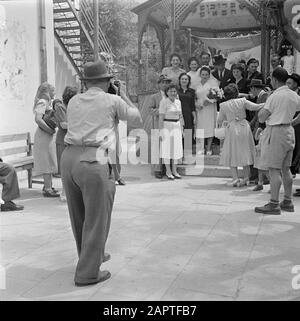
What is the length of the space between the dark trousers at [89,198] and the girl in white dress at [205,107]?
5.32 m

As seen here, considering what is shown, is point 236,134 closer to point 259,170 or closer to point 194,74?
point 259,170

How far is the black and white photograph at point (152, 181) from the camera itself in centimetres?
337

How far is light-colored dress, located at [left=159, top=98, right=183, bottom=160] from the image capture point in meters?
7.56

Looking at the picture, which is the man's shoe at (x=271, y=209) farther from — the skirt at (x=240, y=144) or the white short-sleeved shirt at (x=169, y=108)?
the white short-sleeved shirt at (x=169, y=108)

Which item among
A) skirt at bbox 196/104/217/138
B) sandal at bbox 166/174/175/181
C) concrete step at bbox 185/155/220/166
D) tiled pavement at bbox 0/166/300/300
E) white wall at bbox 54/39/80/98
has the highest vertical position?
white wall at bbox 54/39/80/98

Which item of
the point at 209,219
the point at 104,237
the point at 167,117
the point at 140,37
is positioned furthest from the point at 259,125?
the point at 140,37

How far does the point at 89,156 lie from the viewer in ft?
10.9

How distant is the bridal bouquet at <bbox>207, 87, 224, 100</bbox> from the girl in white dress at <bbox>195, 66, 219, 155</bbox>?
72 millimetres

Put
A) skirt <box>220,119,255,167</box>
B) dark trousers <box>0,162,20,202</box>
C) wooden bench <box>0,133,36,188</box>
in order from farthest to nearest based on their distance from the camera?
skirt <box>220,119,255,167</box>
wooden bench <box>0,133,36,188</box>
dark trousers <box>0,162,20,202</box>

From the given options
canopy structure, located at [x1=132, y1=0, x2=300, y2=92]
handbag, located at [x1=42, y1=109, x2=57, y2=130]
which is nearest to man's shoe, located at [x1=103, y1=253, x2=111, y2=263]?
handbag, located at [x1=42, y1=109, x2=57, y2=130]

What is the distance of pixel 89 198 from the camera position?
3.34 m

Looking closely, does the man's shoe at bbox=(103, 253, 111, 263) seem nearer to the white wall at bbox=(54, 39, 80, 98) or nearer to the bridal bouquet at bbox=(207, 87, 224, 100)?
the bridal bouquet at bbox=(207, 87, 224, 100)

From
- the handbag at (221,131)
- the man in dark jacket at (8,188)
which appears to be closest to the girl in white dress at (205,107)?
the handbag at (221,131)

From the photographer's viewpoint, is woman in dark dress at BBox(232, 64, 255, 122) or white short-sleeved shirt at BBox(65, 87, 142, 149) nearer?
white short-sleeved shirt at BBox(65, 87, 142, 149)
